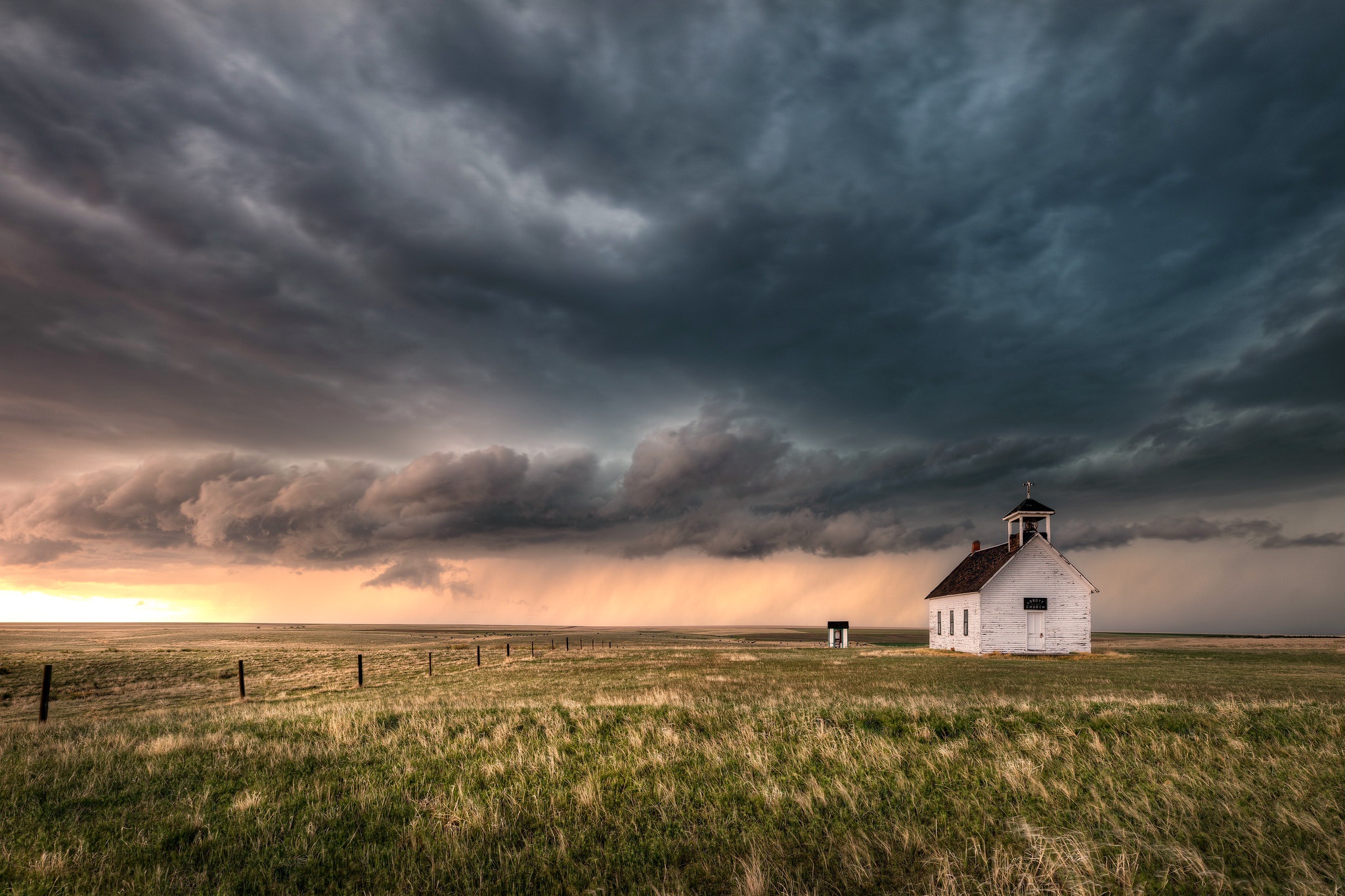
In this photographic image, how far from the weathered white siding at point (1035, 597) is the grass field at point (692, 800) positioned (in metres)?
37.8

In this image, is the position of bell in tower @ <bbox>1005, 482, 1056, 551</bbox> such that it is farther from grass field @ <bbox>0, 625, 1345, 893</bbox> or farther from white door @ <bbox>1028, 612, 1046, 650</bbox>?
grass field @ <bbox>0, 625, 1345, 893</bbox>

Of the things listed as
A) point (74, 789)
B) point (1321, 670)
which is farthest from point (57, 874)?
point (1321, 670)

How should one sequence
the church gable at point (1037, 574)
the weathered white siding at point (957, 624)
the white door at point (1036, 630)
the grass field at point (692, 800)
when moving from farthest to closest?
the weathered white siding at point (957, 624), the church gable at point (1037, 574), the white door at point (1036, 630), the grass field at point (692, 800)

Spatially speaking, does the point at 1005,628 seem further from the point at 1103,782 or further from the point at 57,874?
the point at 57,874

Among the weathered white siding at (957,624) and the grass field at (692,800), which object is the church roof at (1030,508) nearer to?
the weathered white siding at (957,624)

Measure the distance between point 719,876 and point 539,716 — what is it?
8.48 m

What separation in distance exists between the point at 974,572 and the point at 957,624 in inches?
187

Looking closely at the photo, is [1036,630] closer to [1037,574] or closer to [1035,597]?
[1035,597]

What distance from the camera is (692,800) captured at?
8250 millimetres

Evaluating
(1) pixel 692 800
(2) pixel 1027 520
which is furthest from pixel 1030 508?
(1) pixel 692 800

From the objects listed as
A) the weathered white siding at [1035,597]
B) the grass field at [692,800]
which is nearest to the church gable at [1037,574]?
the weathered white siding at [1035,597]

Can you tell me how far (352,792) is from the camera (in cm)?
903

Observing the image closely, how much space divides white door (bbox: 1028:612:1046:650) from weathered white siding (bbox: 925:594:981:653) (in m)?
3.55

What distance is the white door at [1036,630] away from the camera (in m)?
49.5
